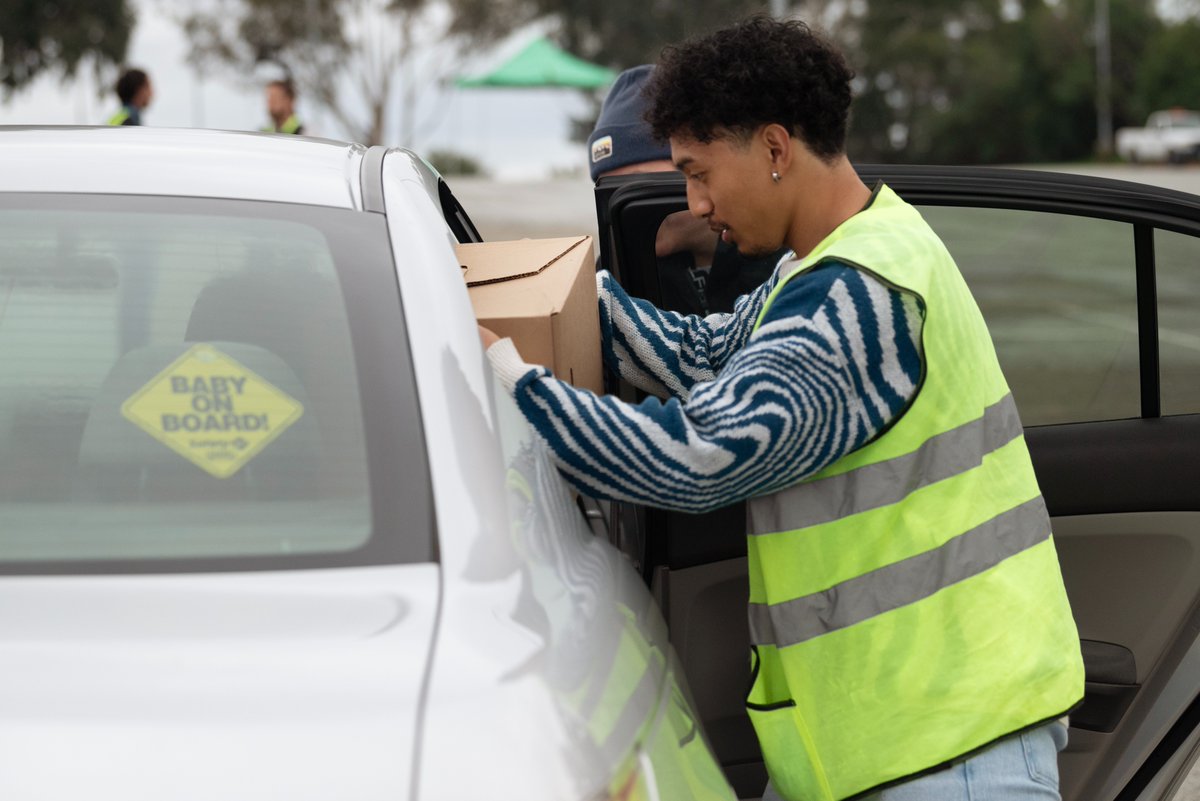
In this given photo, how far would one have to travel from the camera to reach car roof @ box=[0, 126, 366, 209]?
189cm

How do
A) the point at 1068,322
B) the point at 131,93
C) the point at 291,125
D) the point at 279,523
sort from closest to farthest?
1. the point at 279,523
2. the point at 1068,322
3. the point at 131,93
4. the point at 291,125

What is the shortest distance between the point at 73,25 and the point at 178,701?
44.4 m

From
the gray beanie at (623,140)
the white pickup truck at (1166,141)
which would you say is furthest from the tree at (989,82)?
the gray beanie at (623,140)

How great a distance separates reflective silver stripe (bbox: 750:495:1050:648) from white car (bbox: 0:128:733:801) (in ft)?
0.57

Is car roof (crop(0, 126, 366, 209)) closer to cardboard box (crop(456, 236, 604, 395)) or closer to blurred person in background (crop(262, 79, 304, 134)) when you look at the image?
cardboard box (crop(456, 236, 604, 395))

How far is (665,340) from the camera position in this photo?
246 centimetres

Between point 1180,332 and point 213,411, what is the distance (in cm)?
198

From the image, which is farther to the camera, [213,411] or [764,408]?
[764,408]

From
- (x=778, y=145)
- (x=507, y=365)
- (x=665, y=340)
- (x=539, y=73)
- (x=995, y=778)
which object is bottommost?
(x=995, y=778)

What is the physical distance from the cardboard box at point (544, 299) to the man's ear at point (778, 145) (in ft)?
1.11

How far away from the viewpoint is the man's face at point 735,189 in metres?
1.98

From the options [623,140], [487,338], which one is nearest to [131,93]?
[623,140]

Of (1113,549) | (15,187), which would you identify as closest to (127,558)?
(15,187)

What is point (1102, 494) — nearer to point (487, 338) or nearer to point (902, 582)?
point (902, 582)
